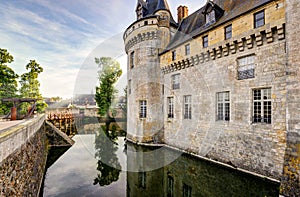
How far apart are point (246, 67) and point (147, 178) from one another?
7.27m

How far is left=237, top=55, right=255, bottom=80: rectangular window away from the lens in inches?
295

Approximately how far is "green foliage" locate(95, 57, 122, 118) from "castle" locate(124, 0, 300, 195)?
51.3ft

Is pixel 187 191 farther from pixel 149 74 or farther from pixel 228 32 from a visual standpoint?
pixel 149 74

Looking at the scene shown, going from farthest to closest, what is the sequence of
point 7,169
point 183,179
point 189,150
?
point 189,150 → point 183,179 → point 7,169

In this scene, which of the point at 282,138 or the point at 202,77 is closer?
the point at 282,138

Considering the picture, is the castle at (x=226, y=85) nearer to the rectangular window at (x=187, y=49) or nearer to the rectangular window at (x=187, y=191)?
the rectangular window at (x=187, y=49)

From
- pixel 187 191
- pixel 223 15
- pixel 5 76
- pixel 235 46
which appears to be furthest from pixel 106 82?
pixel 187 191

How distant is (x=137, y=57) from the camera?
1410 centimetres

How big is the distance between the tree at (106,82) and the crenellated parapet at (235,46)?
66.4 ft

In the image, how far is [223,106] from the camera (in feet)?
28.8

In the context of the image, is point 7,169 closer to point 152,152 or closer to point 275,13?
point 152,152

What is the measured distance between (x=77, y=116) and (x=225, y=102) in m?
32.5

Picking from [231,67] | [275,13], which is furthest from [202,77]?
[275,13]

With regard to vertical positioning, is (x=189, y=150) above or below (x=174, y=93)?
below
